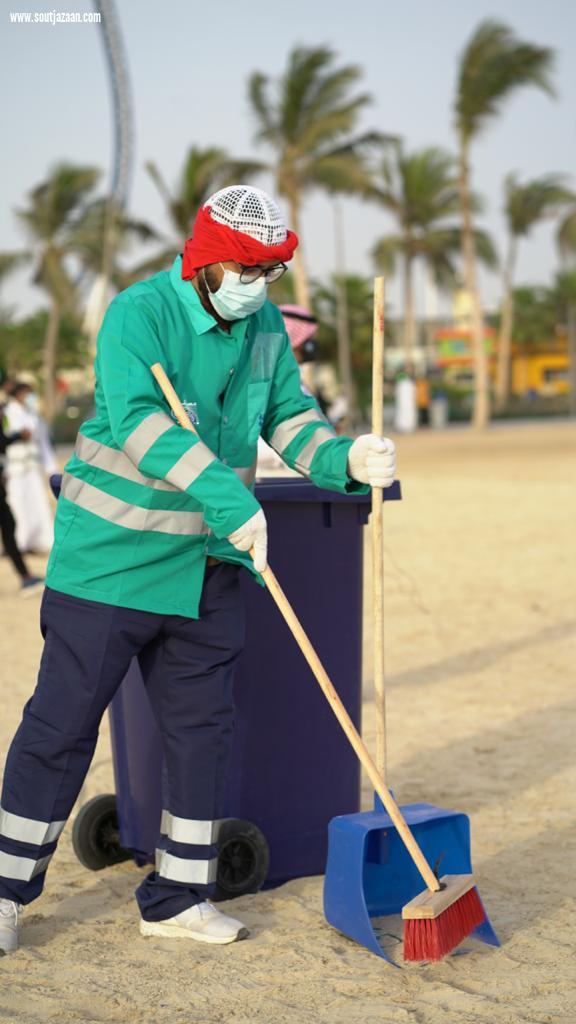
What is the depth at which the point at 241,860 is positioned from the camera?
3.73 metres

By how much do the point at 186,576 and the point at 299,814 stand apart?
938mm

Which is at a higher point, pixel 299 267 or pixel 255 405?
pixel 299 267

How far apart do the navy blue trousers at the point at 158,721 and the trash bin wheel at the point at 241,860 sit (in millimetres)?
234

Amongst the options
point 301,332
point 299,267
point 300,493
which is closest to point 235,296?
point 300,493

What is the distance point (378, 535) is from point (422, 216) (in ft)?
150

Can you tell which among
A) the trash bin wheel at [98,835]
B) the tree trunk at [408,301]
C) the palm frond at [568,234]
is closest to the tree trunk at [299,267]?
the tree trunk at [408,301]

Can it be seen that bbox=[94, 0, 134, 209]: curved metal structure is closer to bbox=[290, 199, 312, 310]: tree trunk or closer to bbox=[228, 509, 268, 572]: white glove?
bbox=[290, 199, 312, 310]: tree trunk

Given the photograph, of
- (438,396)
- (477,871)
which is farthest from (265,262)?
(438,396)

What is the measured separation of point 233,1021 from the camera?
2.89 m

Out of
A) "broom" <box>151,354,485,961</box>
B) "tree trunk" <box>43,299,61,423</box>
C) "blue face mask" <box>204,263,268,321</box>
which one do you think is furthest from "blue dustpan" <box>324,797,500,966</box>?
"tree trunk" <box>43,299,61,423</box>

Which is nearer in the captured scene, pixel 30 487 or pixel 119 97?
pixel 30 487

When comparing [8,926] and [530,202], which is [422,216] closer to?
[530,202]

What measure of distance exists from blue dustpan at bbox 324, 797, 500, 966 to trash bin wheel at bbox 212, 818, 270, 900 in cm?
36

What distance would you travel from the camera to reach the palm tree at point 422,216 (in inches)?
1831
